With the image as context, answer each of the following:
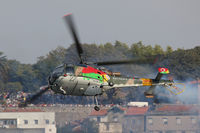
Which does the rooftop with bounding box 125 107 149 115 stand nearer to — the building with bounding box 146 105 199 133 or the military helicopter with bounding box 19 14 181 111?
the building with bounding box 146 105 199 133

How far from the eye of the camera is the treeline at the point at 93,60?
133625 mm

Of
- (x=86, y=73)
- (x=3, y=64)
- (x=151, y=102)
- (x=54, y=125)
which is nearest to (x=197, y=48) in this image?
(x=151, y=102)

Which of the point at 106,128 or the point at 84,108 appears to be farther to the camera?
the point at 84,108

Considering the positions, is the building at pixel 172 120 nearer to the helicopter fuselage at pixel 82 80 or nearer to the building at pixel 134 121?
the building at pixel 134 121

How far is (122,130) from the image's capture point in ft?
432

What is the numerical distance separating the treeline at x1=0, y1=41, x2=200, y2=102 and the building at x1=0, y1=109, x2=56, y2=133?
1372cm

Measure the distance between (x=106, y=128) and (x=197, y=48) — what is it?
40.9 meters

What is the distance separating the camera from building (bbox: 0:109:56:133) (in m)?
143

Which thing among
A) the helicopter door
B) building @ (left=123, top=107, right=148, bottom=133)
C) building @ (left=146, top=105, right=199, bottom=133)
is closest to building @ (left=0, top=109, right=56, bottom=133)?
building @ (left=123, top=107, right=148, bottom=133)

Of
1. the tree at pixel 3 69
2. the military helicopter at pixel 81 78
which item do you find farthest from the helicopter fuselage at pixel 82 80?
the tree at pixel 3 69

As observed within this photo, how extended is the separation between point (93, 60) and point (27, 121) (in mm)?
29834

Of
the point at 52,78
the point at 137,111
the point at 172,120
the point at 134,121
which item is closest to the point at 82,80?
the point at 52,78

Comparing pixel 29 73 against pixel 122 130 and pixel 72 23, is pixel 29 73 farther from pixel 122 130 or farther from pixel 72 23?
pixel 72 23

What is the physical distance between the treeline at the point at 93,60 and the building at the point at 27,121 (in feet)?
45.0
